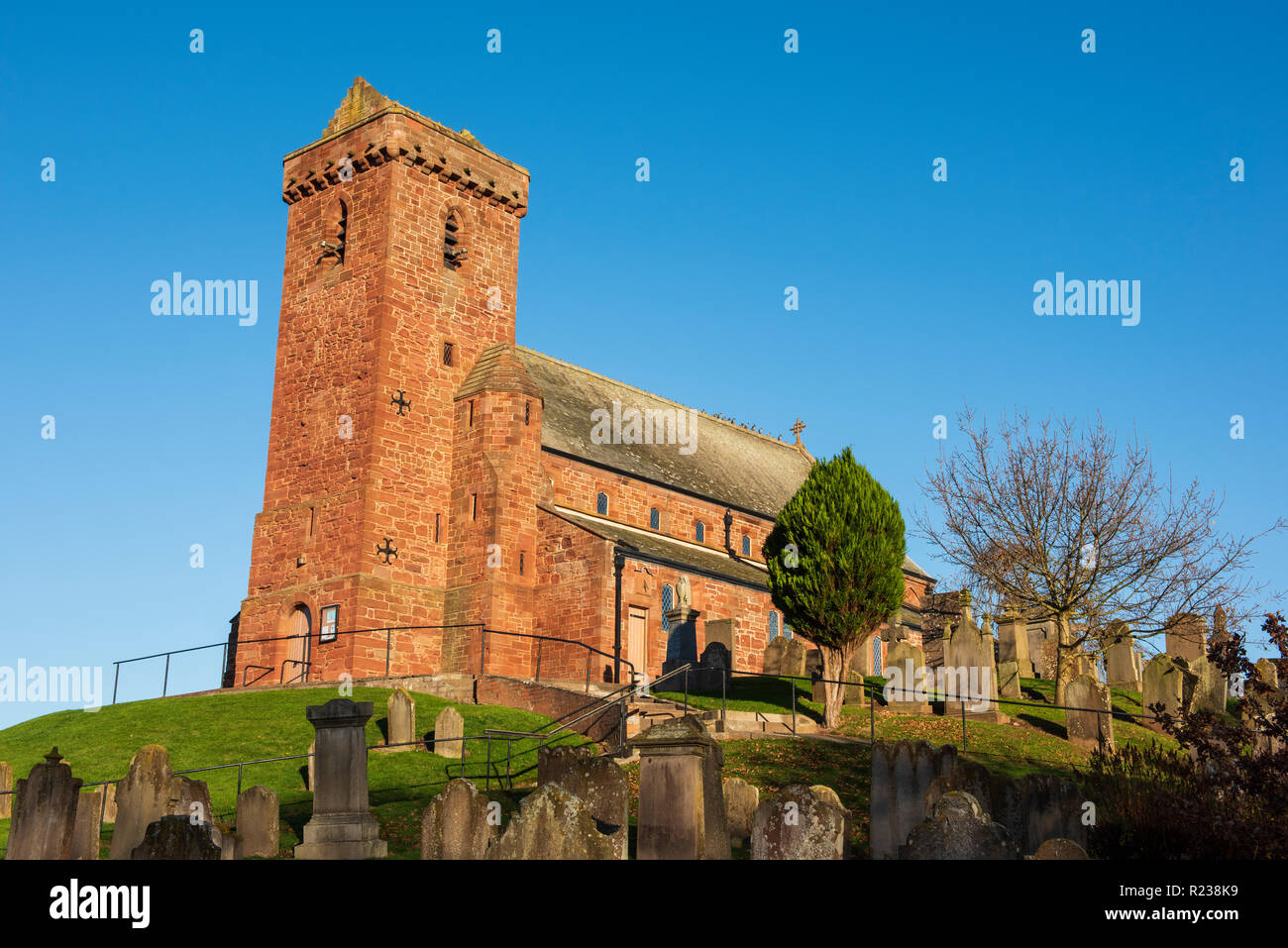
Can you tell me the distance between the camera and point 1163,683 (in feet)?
98.1

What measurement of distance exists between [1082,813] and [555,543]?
24347mm

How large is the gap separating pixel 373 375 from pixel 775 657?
1439 centimetres

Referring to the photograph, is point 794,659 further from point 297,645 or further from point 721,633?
point 297,645

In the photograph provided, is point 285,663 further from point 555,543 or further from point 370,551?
point 555,543

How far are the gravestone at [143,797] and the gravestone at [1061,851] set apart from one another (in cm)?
1181

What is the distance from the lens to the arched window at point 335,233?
131 feet

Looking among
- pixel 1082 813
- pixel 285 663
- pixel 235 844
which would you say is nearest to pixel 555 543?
pixel 285 663

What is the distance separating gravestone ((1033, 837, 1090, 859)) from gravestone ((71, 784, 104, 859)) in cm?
1191

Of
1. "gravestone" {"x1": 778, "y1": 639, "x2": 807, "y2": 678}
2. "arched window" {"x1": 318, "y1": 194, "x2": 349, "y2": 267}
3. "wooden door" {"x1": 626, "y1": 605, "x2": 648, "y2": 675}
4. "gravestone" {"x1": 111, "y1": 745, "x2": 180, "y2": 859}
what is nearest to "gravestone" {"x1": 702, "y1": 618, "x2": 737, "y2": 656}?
"gravestone" {"x1": 778, "y1": 639, "x2": 807, "y2": 678}

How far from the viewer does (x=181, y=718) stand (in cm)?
2834

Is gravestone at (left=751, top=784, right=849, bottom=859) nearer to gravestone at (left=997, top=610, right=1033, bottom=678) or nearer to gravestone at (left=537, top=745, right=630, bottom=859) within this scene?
gravestone at (left=537, top=745, right=630, bottom=859)

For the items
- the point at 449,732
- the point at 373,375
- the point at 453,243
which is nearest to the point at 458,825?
the point at 449,732

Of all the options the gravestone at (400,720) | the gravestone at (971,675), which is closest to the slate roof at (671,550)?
the gravestone at (971,675)

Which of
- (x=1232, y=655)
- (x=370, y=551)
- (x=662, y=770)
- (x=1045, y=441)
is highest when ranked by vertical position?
(x=1045, y=441)
